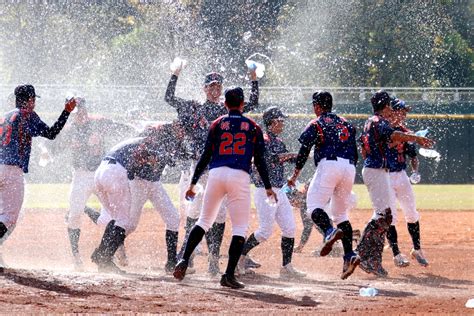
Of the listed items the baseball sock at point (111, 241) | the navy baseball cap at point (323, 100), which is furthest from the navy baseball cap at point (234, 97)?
the baseball sock at point (111, 241)

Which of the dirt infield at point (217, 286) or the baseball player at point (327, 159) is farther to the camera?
the baseball player at point (327, 159)

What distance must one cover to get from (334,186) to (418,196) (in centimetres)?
1370

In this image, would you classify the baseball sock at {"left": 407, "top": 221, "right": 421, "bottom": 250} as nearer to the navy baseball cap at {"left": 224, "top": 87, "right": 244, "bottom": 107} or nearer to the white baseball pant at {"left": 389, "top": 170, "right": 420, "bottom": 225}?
the white baseball pant at {"left": 389, "top": 170, "right": 420, "bottom": 225}

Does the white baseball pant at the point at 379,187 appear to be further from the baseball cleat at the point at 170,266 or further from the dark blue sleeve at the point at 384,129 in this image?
the baseball cleat at the point at 170,266

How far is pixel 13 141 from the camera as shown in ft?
30.7

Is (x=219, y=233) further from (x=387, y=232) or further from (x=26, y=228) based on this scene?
(x=26, y=228)

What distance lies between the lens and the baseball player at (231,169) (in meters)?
8.64

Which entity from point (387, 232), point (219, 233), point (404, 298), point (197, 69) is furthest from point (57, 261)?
point (197, 69)

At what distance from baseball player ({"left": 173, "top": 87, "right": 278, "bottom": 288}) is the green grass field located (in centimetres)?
1034

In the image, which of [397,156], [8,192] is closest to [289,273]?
[397,156]

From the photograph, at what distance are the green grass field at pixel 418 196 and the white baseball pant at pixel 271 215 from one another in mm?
8951

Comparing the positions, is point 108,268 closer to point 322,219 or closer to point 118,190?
point 118,190

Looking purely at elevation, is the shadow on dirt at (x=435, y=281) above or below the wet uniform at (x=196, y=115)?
below

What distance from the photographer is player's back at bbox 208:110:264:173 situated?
340 inches
